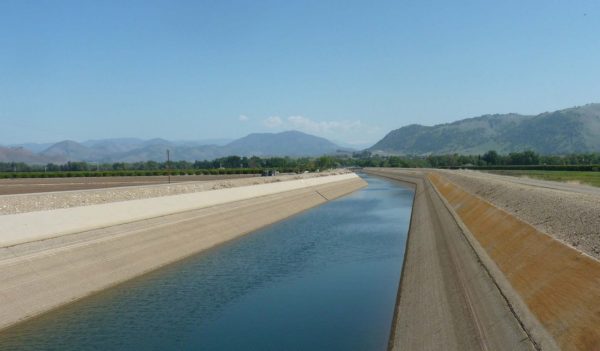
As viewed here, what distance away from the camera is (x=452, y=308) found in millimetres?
17188

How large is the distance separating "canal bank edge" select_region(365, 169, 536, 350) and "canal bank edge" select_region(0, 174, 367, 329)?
13260mm

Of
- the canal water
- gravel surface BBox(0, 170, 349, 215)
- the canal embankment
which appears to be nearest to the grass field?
the canal embankment

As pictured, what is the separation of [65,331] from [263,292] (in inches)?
345

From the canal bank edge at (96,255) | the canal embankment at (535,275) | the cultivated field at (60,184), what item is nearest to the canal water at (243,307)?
the canal bank edge at (96,255)

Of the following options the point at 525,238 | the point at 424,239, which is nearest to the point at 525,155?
the point at 424,239

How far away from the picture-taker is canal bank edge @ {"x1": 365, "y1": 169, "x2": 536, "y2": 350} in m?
13.7

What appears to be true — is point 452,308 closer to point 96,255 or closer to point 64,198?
point 96,255

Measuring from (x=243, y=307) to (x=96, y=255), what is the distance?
8.26m

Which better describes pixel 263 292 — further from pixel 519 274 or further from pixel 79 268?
pixel 519 274

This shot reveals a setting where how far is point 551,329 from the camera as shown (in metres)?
11.7

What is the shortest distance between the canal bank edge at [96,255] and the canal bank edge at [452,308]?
1326 centimetres

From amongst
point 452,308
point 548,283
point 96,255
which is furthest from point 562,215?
point 96,255

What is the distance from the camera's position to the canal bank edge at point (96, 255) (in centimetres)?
1886

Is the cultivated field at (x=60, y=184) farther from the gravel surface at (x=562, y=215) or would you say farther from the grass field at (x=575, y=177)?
the grass field at (x=575, y=177)
